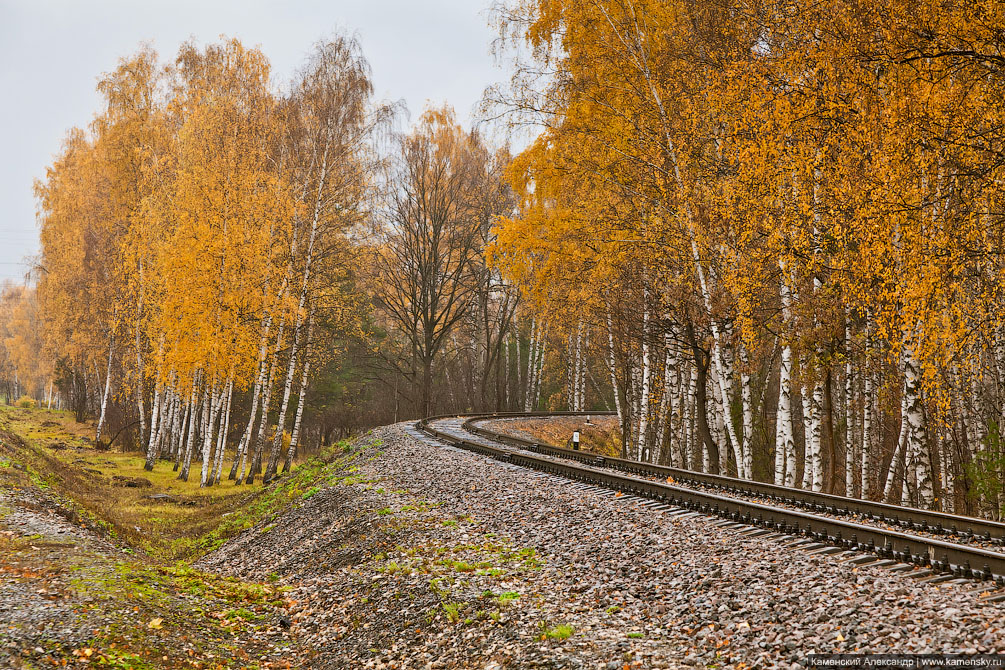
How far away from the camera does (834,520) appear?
763cm

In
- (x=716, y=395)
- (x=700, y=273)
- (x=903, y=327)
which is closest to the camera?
(x=903, y=327)

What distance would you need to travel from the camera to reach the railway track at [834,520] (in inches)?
243

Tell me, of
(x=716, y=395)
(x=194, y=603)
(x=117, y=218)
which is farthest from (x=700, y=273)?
(x=117, y=218)

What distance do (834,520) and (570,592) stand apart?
3150 mm

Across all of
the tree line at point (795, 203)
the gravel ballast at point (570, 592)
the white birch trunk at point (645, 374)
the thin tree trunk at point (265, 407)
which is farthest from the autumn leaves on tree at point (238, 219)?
the gravel ballast at point (570, 592)

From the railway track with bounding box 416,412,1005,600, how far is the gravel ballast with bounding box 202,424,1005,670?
427mm

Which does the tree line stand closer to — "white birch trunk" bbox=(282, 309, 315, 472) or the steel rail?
the steel rail

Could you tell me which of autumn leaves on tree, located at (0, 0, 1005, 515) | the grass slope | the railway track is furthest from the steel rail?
the grass slope

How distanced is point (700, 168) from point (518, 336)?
27495 millimetres

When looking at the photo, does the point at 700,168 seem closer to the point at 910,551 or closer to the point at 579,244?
the point at 579,244

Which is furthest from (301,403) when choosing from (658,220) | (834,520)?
(834,520)

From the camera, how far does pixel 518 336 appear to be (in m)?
40.8

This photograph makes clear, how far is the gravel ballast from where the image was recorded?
5.21 m

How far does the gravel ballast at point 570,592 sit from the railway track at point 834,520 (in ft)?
1.40
